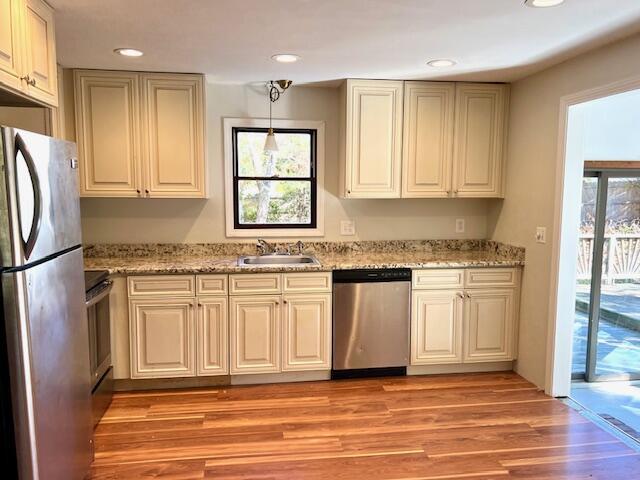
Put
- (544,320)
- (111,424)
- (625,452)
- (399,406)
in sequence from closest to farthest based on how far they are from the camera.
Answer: (625,452)
(111,424)
(399,406)
(544,320)

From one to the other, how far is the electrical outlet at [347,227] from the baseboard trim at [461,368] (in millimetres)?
1214

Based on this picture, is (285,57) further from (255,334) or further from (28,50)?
(255,334)

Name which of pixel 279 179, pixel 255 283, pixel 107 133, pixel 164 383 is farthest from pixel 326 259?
pixel 107 133

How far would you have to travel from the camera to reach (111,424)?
276cm

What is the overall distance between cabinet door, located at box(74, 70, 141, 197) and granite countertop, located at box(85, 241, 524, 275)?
0.54 meters

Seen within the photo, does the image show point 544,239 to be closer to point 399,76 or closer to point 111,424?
point 399,76

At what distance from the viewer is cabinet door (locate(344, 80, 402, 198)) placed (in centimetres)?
345

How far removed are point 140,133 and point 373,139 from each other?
175 cm

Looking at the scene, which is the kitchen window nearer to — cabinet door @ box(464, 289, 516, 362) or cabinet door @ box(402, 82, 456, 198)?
cabinet door @ box(402, 82, 456, 198)

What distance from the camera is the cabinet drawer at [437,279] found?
3.38 m

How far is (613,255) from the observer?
3.65 m

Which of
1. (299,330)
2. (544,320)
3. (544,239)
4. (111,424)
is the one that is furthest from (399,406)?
(111,424)

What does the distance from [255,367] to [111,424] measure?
3.22 feet

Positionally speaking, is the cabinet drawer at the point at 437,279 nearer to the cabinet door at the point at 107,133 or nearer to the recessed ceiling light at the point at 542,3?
the recessed ceiling light at the point at 542,3
